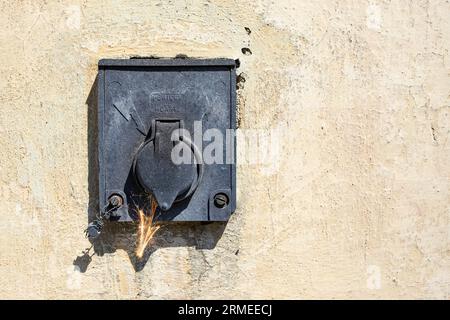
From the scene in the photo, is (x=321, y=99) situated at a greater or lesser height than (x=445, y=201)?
greater

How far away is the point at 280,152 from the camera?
1370 mm

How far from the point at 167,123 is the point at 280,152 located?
0.26 metres

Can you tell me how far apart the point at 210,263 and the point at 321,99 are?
0.44 metres

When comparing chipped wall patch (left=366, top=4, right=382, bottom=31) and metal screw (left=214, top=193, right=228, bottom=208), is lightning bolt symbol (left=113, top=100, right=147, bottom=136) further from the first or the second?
chipped wall patch (left=366, top=4, right=382, bottom=31)

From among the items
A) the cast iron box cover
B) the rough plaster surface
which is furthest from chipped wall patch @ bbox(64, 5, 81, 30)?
the cast iron box cover

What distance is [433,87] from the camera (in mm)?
1369

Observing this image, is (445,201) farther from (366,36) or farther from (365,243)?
(366,36)

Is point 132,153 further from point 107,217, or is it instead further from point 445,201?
point 445,201

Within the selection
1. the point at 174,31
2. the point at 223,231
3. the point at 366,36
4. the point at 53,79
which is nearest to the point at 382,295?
→ the point at 223,231

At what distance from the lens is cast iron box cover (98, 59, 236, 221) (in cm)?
131

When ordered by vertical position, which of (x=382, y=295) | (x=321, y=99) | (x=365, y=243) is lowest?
(x=382, y=295)

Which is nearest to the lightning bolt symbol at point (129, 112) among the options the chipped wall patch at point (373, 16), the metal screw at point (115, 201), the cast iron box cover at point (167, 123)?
the cast iron box cover at point (167, 123)

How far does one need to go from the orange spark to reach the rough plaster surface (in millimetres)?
18

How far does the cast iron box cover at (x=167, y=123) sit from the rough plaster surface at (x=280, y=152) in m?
0.04
